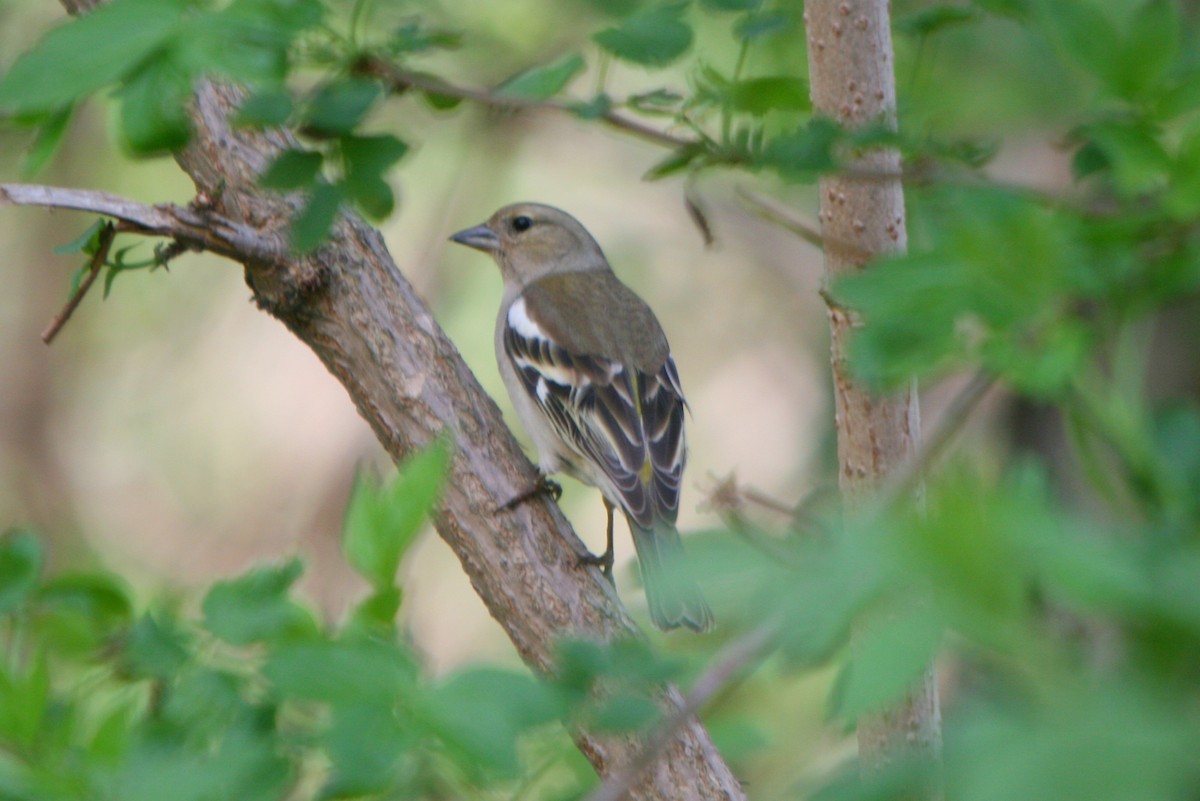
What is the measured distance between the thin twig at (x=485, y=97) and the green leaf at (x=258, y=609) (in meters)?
0.68

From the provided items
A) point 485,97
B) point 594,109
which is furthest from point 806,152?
point 485,97

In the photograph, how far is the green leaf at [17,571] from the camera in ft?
5.60

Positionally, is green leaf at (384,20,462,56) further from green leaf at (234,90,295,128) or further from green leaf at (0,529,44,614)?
green leaf at (0,529,44,614)

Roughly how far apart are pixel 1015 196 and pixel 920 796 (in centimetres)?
61

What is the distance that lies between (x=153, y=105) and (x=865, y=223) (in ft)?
5.50

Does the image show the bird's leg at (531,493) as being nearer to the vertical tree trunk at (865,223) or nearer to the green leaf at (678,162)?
the vertical tree trunk at (865,223)

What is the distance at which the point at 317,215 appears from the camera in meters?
1.77

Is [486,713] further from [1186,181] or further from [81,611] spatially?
[81,611]

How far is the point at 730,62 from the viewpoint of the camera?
684cm

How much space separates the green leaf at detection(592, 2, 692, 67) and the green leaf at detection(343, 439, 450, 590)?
2.46 ft

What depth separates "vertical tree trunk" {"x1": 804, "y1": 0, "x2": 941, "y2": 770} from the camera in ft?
8.73

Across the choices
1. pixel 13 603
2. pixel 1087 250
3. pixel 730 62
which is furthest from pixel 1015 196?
pixel 730 62

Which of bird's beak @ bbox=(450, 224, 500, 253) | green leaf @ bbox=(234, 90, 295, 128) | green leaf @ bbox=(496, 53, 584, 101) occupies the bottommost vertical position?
green leaf @ bbox=(234, 90, 295, 128)

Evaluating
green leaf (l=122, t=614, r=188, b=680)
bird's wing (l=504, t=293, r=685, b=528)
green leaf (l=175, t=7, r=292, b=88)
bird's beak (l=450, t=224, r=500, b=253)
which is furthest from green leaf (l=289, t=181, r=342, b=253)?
bird's beak (l=450, t=224, r=500, b=253)
